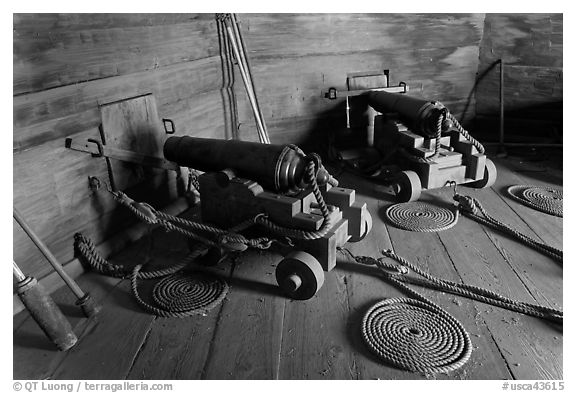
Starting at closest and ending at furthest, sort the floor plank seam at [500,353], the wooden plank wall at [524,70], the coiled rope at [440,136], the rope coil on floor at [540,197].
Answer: the floor plank seam at [500,353], the rope coil on floor at [540,197], the coiled rope at [440,136], the wooden plank wall at [524,70]

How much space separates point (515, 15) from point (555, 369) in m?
3.97

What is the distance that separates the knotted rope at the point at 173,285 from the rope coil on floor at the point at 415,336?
2.33 feet

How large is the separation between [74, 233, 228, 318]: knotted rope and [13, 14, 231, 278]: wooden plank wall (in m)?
0.11

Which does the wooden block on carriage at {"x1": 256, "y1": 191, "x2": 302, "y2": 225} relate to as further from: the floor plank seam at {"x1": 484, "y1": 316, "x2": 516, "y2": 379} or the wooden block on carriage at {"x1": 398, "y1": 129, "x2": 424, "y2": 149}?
the wooden block on carriage at {"x1": 398, "y1": 129, "x2": 424, "y2": 149}

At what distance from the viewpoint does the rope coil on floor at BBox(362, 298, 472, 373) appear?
1.72 meters

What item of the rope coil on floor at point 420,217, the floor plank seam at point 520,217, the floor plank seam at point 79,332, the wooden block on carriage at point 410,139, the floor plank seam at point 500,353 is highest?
the wooden block on carriage at point 410,139

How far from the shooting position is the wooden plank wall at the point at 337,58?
155 inches

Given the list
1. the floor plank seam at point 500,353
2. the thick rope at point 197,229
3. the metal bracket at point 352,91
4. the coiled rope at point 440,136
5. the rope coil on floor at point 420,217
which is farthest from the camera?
the metal bracket at point 352,91

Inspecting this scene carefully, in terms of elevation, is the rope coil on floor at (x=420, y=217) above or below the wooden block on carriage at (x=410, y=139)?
below

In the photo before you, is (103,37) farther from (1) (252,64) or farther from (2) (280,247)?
(1) (252,64)

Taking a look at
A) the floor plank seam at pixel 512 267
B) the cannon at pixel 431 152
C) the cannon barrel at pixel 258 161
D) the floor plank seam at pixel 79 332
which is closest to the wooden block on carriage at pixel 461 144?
the cannon at pixel 431 152

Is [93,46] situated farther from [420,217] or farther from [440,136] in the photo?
[440,136]

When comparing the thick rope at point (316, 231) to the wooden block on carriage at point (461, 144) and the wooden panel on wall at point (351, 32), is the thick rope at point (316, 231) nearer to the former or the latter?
the wooden block on carriage at point (461, 144)

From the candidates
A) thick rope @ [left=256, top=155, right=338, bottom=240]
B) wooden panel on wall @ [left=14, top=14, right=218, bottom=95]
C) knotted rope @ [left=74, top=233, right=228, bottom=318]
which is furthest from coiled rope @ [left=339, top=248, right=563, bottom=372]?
wooden panel on wall @ [left=14, top=14, right=218, bottom=95]
